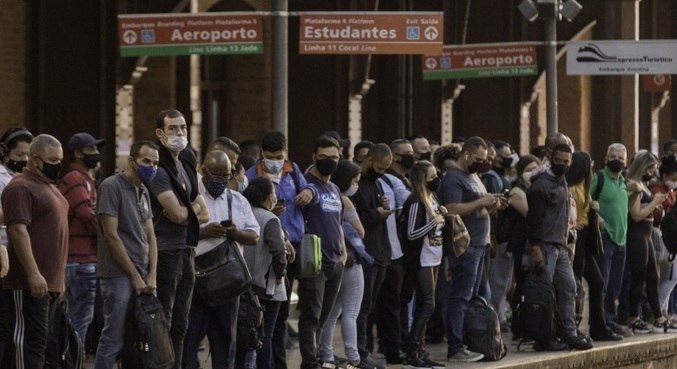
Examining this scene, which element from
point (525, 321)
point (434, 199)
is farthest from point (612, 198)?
point (434, 199)

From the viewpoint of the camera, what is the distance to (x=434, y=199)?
59.5 feet

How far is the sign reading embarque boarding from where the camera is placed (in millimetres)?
29188

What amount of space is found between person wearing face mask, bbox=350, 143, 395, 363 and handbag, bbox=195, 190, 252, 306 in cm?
254

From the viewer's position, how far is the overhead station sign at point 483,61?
29.8 meters

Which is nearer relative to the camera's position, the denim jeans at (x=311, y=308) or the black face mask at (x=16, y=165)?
the black face mask at (x=16, y=165)

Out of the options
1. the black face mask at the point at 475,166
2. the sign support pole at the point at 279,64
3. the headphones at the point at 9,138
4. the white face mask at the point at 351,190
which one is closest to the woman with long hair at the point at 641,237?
the black face mask at the point at 475,166

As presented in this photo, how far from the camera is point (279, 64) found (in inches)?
811

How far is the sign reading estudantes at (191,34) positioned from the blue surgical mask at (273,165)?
4761 millimetres

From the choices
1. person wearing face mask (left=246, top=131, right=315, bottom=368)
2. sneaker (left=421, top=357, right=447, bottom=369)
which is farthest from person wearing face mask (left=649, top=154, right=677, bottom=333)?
person wearing face mask (left=246, top=131, right=315, bottom=368)

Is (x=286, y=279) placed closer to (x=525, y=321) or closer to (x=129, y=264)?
(x=129, y=264)

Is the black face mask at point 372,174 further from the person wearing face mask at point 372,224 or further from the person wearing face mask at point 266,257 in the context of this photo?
the person wearing face mask at point 266,257

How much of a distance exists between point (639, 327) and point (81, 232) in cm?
829

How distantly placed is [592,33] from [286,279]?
27.4m

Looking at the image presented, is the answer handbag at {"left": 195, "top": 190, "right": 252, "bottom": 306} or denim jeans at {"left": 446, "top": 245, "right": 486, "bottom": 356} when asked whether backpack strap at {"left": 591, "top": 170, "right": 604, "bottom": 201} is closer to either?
denim jeans at {"left": 446, "top": 245, "right": 486, "bottom": 356}
